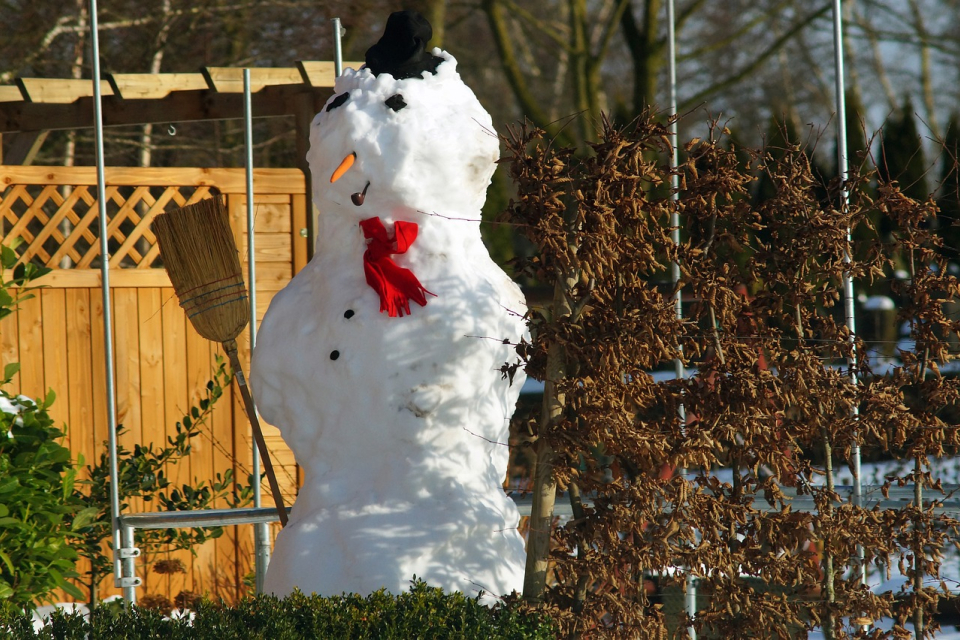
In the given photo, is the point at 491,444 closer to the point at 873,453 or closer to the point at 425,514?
the point at 425,514

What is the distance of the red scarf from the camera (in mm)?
3121

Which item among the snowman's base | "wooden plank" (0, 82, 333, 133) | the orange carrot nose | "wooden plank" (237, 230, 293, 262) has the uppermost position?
"wooden plank" (0, 82, 333, 133)

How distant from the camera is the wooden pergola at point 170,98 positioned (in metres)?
4.97

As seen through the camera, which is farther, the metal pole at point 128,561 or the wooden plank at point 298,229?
the wooden plank at point 298,229

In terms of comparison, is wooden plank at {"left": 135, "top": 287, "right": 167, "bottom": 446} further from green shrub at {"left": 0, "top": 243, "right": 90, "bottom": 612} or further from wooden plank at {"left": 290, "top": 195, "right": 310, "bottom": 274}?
green shrub at {"left": 0, "top": 243, "right": 90, "bottom": 612}

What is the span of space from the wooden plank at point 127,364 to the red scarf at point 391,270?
256cm

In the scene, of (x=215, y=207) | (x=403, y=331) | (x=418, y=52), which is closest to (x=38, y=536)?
(x=215, y=207)

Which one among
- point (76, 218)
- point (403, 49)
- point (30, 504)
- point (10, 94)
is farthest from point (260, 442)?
point (10, 94)

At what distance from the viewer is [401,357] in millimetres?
3121

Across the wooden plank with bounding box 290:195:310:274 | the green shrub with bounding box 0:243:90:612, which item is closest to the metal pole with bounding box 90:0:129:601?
the green shrub with bounding box 0:243:90:612

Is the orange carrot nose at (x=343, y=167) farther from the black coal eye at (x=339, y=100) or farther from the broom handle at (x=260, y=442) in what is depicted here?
the broom handle at (x=260, y=442)

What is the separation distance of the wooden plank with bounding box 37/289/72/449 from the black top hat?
105 inches

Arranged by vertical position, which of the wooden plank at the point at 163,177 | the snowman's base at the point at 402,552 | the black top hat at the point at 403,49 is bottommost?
the snowman's base at the point at 402,552

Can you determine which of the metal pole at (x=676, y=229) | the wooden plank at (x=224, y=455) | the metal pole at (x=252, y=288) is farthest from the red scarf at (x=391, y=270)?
the wooden plank at (x=224, y=455)
